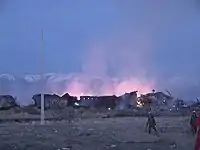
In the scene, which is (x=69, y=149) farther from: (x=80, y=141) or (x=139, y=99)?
(x=139, y=99)

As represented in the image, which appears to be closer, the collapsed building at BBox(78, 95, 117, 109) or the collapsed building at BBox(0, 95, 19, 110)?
the collapsed building at BBox(0, 95, 19, 110)

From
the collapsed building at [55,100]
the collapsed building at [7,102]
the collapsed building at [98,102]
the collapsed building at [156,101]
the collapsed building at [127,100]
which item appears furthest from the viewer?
the collapsed building at [98,102]

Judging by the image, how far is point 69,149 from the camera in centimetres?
2056

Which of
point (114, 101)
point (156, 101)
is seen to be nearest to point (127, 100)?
point (114, 101)

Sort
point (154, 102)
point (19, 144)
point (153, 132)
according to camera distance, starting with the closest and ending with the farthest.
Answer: point (19, 144) < point (153, 132) < point (154, 102)

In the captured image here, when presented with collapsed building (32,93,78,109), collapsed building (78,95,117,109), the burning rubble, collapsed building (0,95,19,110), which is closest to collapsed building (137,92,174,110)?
the burning rubble

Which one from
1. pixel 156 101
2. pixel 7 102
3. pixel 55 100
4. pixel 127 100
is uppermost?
pixel 55 100

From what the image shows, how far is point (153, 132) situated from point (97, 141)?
6.11 m

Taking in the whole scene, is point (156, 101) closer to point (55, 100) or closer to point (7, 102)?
point (55, 100)

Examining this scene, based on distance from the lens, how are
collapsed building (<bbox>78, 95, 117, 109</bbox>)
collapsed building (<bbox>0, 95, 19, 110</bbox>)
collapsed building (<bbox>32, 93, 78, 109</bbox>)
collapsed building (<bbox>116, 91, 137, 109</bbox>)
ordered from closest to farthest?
collapsed building (<bbox>0, 95, 19, 110</bbox>)
collapsed building (<bbox>32, 93, 78, 109</bbox>)
collapsed building (<bbox>116, 91, 137, 109</bbox>)
collapsed building (<bbox>78, 95, 117, 109</bbox>)

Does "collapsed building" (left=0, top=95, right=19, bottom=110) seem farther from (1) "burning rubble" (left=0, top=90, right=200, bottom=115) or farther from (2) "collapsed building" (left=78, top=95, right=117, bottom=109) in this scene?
(2) "collapsed building" (left=78, top=95, right=117, bottom=109)

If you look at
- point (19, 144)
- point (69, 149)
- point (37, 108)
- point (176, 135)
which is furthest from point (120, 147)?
point (37, 108)

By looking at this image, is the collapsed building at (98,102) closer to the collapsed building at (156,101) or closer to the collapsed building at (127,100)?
the collapsed building at (127,100)

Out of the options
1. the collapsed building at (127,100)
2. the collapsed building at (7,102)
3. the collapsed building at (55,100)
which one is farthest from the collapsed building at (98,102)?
the collapsed building at (7,102)
